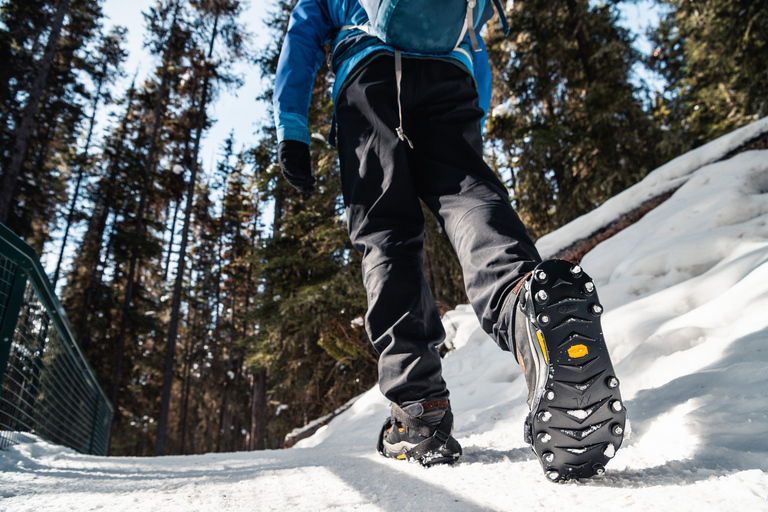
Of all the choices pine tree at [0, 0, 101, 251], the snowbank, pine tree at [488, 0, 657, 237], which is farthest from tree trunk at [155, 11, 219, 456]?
the snowbank

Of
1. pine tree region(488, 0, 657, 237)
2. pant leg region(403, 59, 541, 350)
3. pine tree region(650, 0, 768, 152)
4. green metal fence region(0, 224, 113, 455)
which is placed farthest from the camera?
pine tree region(488, 0, 657, 237)

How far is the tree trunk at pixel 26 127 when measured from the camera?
26.7 ft

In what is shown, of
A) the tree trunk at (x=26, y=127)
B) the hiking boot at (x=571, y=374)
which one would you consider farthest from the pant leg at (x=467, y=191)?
the tree trunk at (x=26, y=127)

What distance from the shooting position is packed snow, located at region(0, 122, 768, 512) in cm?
76

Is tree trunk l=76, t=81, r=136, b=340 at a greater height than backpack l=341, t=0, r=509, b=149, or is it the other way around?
tree trunk l=76, t=81, r=136, b=340

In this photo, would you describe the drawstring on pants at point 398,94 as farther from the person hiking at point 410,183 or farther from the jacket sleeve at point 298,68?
the jacket sleeve at point 298,68

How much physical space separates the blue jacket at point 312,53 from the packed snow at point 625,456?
1.12m

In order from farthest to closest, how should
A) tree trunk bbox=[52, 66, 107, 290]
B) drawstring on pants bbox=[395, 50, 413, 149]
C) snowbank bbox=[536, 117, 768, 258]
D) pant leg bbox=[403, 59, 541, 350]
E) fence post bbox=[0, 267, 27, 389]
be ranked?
tree trunk bbox=[52, 66, 107, 290] → snowbank bbox=[536, 117, 768, 258] → fence post bbox=[0, 267, 27, 389] → drawstring on pants bbox=[395, 50, 413, 149] → pant leg bbox=[403, 59, 541, 350]

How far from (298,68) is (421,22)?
50cm

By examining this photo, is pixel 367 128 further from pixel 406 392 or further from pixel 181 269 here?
pixel 181 269

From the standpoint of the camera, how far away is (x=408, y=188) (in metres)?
1.29

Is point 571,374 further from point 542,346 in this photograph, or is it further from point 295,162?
point 295,162

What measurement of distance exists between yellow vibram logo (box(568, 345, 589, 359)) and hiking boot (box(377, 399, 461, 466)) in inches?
20.6

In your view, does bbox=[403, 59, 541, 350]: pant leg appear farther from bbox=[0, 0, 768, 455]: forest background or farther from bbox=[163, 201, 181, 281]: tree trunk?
bbox=[163, 201, 181, 281]: tree trunk
